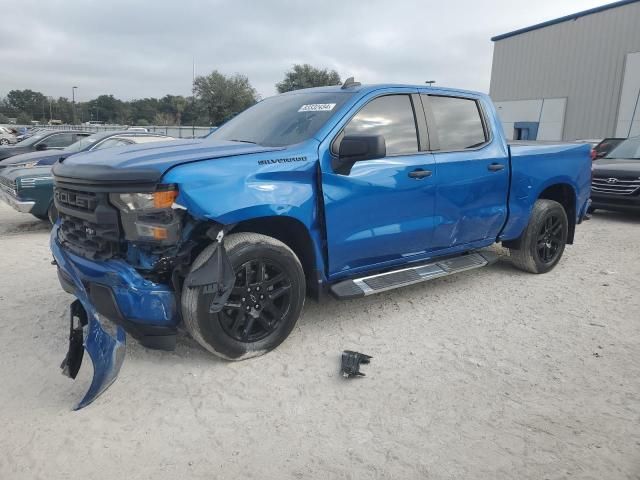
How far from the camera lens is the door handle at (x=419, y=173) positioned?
389 cm

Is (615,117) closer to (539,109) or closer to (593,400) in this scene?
(539,109)

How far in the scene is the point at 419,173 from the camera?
393 centimetres

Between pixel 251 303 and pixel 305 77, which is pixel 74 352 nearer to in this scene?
pixel 251 303

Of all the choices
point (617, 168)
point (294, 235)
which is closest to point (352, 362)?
point (294, 235)

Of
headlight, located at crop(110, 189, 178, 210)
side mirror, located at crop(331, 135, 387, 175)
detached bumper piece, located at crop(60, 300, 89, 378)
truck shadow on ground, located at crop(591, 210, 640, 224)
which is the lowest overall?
detached bumper piece, located at crop(60, 300, 89, 378)

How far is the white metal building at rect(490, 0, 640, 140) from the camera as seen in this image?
69.0 feet

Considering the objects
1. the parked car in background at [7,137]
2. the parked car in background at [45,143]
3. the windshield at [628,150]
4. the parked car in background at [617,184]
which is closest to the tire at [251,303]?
the parked car in background at [617,184]

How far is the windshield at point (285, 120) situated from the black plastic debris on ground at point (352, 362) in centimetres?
156

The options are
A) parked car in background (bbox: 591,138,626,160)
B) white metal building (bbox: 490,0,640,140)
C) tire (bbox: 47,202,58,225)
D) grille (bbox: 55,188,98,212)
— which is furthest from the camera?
white metal building (bbox: 490,0,640,140)

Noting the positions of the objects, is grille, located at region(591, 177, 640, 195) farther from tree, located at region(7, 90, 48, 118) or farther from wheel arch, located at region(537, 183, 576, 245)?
tree, located at region(7, 90, 48, 118)

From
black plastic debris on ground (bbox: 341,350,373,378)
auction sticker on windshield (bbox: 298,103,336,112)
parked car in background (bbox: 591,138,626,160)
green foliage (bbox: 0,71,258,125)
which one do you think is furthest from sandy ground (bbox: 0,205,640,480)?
green foliage (bbox: 0,71,258,125)

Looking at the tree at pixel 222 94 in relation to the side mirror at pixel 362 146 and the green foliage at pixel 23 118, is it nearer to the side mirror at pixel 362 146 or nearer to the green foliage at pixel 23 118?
the green foliage at pixel 23 118

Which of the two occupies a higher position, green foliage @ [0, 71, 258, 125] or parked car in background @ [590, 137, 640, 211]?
green foliage @ [0, 71, 258, 125]

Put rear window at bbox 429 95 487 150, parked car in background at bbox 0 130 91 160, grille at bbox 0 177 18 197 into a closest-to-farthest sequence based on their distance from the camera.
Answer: rear window at bbox 429 95 487 150
grille at bbox 0 177 18 197
parked car in background at bbox 0 130 91 160
